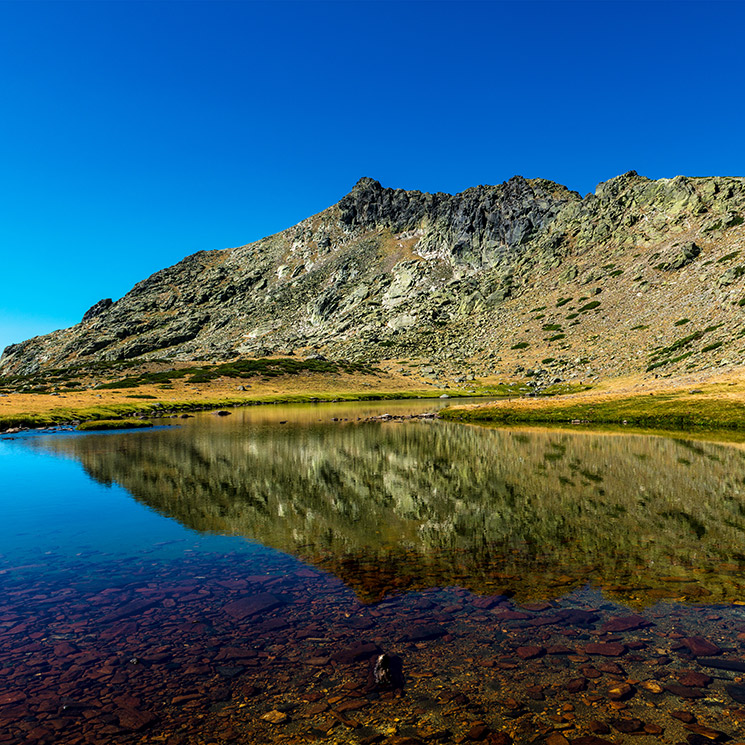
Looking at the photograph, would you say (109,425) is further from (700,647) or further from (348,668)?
(700,647)

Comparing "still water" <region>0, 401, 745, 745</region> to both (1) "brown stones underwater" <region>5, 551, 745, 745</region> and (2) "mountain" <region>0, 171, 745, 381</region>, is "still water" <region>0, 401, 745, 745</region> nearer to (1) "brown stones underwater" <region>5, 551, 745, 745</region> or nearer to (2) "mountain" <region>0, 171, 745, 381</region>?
(1) "brown stones underwater" <region>5, 551, 745, 745</region>

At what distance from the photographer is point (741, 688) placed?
25.8ft

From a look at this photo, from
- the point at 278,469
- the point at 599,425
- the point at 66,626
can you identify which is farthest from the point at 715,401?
the point at 66,626

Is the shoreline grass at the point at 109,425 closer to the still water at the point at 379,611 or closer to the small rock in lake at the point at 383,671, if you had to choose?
the still water at the point at 379,611

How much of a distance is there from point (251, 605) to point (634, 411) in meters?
52.9

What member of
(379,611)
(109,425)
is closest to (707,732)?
(379,611)

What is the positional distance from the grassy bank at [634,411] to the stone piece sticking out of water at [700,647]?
42.0 metres

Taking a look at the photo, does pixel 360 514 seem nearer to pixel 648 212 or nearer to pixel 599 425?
pixel 599 425

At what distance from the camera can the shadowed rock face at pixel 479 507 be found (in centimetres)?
1314

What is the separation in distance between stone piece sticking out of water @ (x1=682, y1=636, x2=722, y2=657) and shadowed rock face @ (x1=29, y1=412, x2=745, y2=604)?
1807mm

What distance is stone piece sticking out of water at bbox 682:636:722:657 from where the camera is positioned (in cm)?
889

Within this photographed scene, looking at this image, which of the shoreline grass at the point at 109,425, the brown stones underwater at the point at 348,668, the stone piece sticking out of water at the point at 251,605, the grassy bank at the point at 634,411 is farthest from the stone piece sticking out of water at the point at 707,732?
the shoreline grass at the point at 109,425

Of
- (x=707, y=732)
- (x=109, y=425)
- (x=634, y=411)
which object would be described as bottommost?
(x=707, y=732)

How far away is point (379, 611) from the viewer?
36.6 feet
